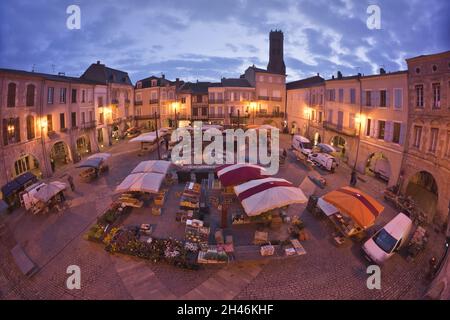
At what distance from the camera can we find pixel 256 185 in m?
13.9

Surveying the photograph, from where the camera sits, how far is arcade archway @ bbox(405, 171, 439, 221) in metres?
16.8

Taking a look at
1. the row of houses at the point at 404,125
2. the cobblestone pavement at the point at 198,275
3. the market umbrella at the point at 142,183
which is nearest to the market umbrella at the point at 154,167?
the market umbrella at the point at 142,183

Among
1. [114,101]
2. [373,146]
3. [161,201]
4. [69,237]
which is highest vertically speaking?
[114,101]

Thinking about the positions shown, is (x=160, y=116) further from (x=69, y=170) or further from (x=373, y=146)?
(x=373, y=146)

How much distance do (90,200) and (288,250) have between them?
1375cm

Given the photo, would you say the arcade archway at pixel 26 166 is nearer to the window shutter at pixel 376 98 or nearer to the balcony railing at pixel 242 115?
the balcony railing at pixel 242 115

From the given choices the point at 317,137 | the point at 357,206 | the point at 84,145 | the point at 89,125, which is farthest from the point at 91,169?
the point at 317,137

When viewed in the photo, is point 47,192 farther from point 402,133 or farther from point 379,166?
point 379,166

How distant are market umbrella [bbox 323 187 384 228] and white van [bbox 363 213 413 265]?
0.73 m

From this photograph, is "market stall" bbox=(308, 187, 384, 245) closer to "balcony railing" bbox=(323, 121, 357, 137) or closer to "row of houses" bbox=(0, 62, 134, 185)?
"balcony railing" bbox=(323, 121, 357, 137)

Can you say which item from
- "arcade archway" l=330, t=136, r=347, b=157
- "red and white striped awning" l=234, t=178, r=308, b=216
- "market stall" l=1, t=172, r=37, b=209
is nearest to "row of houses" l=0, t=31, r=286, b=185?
"market stall" l=1, t=172, r=37, b=209
